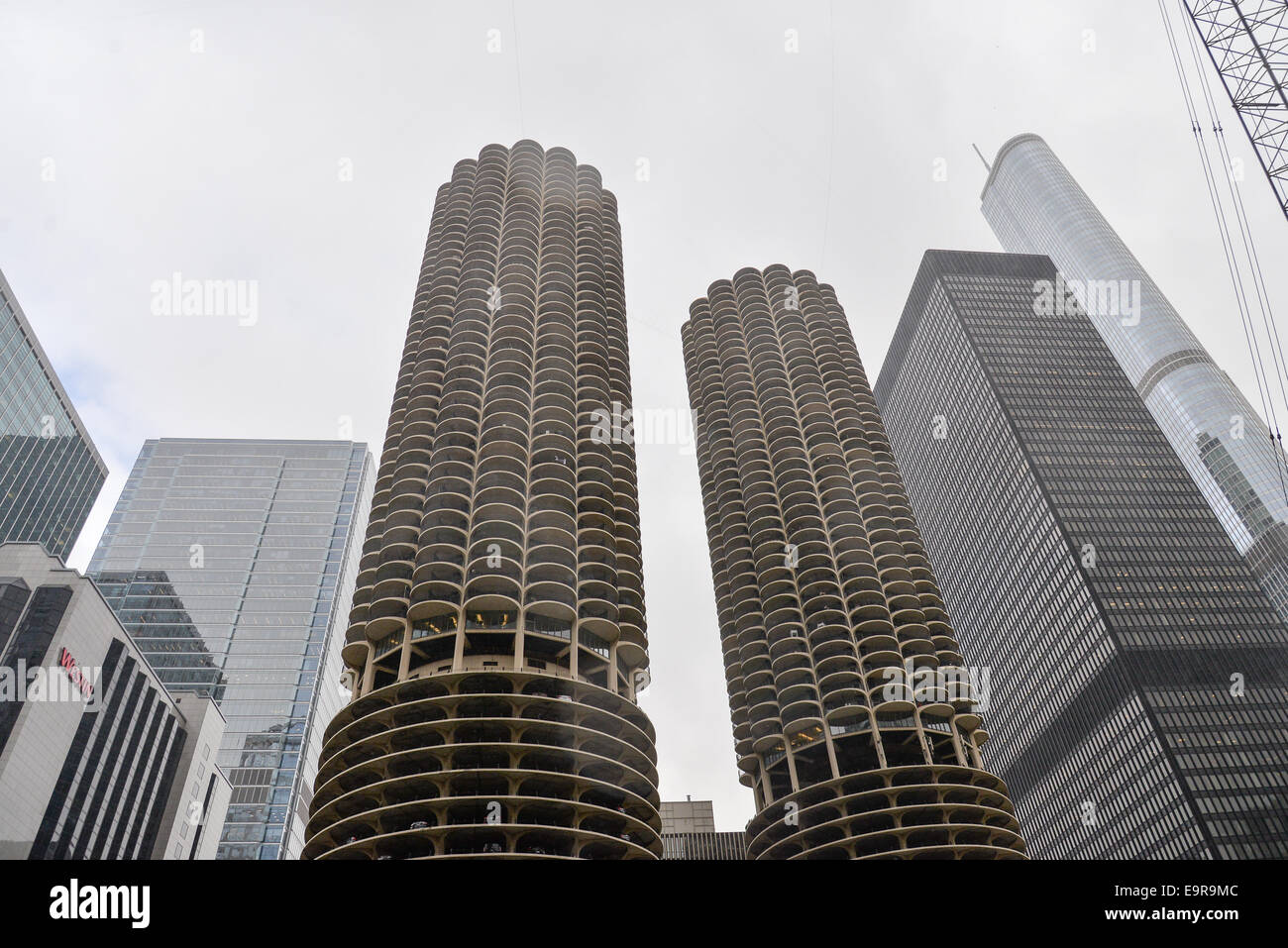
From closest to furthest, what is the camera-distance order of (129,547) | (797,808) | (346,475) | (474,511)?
(474,511) → (797,808) → (129,547) → (346,475)

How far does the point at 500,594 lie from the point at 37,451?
4267 inches

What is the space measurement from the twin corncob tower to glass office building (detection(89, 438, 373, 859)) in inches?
3112

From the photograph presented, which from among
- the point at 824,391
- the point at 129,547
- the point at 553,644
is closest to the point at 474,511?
the point at 553,644

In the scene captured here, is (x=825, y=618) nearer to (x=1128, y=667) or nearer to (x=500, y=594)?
(x=500, y=594)

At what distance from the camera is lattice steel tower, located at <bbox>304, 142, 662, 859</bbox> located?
63562 millimetres

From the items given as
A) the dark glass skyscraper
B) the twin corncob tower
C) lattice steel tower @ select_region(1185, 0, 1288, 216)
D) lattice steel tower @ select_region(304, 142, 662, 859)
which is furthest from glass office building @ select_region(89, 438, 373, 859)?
lattice steel tower @ select_region(1185, 0, 1288, 216)

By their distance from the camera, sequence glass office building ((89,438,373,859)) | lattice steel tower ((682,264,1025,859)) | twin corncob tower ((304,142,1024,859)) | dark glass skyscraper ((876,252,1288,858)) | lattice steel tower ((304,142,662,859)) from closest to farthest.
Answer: lattice steel tower ((304,142,662,859)) < twin corncob tower ((304,142,1024,859)) < lattice steel tower ((682,264,1025,859)) < dark glass skyscraper ((876,252,1288,858)) < glass office building ((89,438,373,859))

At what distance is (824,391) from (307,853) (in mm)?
94268

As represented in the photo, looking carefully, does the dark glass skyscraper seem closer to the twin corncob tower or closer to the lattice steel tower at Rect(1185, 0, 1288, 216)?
the twin corncob tower

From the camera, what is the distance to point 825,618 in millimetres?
109000

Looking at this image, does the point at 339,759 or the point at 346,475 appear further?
the point at 346,475
